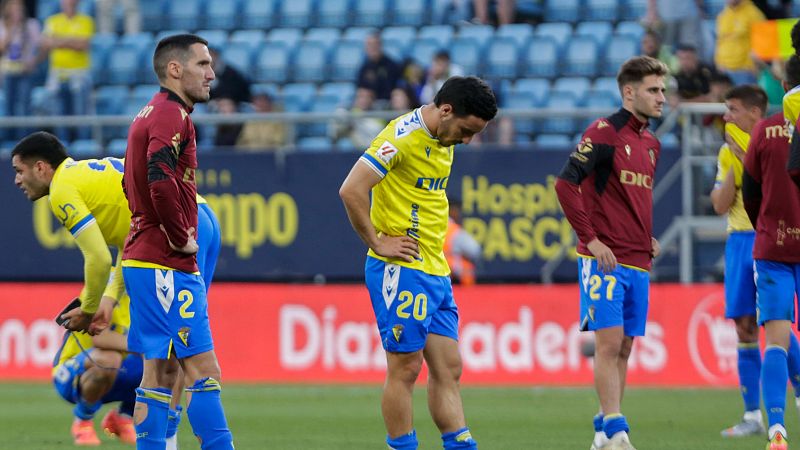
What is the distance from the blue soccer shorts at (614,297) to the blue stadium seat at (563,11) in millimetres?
10687

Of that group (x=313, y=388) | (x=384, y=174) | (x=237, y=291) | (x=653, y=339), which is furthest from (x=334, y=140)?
(x=384, y=174)

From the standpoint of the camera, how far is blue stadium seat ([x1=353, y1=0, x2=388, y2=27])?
20859 millimetres

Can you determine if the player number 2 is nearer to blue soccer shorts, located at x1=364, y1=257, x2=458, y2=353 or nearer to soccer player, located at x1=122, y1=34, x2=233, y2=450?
soccer player, located at x1=122, y1=34, x2=233, y2=450

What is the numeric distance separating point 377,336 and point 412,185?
8090 mm

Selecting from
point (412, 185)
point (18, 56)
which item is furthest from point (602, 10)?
point (412, 185)

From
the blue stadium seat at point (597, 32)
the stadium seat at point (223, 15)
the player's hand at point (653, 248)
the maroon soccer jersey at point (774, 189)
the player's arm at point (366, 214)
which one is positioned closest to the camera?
the player's arm at point (366, 214)

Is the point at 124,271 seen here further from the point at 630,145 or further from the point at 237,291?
the point at 237,291

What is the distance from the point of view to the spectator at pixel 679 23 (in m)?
17.8

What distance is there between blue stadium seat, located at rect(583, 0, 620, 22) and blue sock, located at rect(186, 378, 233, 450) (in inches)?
514

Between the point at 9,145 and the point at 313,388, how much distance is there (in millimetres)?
5959

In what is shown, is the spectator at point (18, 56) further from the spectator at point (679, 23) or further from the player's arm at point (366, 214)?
the player's arm at point (366, 214)

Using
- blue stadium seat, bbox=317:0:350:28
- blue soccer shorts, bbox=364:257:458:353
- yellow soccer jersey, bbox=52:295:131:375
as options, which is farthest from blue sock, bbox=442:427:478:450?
blue stadium seat, bbox=317:0:350:28

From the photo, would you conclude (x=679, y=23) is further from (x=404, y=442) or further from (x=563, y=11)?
(x=404, y=442)

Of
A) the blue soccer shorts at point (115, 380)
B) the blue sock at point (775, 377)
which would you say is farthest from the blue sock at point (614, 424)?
the blue soccer shorts at point (115, 380)
